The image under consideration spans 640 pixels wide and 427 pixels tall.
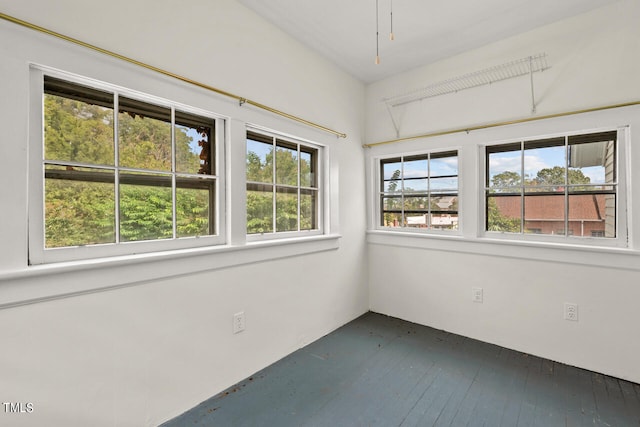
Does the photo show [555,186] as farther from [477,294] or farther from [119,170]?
[119,170]

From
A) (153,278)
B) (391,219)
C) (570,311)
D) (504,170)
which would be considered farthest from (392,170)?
(153,278)

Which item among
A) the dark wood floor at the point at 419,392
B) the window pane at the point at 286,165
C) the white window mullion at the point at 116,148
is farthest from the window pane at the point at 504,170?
the white window mullion at the point at 116,148

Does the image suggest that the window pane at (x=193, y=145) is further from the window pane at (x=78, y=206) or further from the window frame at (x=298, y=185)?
the window pane at (x=78, y=206)

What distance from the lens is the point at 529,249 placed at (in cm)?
232

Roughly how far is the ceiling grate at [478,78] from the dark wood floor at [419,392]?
222 cm

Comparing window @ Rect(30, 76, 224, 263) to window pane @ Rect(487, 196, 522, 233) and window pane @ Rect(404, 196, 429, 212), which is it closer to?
window pane @ Rect(404, 196, 429, 212)

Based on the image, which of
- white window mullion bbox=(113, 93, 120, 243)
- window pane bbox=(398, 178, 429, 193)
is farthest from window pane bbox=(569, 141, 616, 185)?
white window mullion bbox=(113, 93, 120, 243)

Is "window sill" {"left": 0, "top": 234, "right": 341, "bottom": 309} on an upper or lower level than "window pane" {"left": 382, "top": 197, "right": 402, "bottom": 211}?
lower

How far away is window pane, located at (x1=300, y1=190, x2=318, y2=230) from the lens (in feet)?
8.63

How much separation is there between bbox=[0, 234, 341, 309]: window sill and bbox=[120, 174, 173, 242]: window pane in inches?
5.1

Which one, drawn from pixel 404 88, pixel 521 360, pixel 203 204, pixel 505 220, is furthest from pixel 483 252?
pixel 203 204

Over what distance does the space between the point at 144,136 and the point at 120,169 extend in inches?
9.3

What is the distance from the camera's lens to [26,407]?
121 centimetres

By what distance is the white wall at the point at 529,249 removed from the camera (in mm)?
1983
